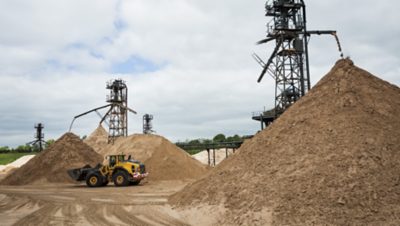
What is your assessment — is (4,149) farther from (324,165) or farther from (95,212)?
(324,165)

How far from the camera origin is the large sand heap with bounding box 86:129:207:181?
30.5m

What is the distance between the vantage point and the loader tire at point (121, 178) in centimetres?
2483

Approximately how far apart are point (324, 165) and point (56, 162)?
91.1ft

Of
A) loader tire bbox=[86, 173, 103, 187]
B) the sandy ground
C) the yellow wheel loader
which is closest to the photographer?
the sandy ground

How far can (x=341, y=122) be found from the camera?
41.8ft

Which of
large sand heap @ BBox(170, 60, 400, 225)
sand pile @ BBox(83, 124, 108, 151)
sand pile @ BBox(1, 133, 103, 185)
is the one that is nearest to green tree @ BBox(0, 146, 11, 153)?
sand pile @ BBox(83, 124, 108, 151)

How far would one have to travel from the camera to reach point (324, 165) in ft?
37.3

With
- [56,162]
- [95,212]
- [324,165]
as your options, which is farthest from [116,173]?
[324,165]

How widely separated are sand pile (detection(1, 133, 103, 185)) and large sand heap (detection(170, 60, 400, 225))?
20362mm

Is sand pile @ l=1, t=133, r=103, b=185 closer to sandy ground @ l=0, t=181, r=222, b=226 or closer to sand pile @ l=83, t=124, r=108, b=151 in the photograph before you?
sandy ground @ l=0, t=181, r=222, b=226

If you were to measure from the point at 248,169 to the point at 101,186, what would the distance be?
51.4 feet

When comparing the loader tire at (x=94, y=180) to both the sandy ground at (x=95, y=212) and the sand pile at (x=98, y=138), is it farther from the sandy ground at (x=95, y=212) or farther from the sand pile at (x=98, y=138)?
the sand pile at (x=98, y=138)

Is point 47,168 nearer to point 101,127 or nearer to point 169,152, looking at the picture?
point 169,152

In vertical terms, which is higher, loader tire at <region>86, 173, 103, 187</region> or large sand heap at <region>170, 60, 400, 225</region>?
large sand heap at <region>170, 60, 400, 225</region>
